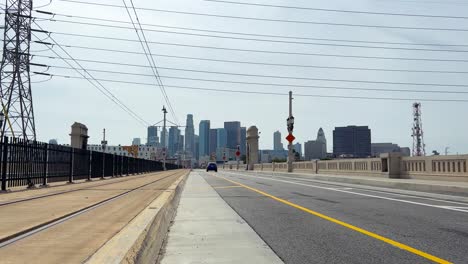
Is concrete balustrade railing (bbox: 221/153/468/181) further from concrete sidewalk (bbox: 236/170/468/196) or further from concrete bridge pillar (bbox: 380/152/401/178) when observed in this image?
concrete sidewalk (bbox: 236/170/468/196)

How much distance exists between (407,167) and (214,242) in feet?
72.7

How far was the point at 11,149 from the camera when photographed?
1700 cm

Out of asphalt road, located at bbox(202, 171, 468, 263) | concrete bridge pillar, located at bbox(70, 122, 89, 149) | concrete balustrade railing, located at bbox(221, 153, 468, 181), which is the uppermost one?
concrete bridge pillar, located at bbox(70, 122, 89, 149)

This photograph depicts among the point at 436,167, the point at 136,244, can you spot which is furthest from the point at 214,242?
the point at 436,167

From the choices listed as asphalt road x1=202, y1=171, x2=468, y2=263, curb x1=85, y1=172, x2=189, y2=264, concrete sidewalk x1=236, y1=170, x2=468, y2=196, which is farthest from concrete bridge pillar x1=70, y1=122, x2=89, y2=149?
curb x1=85, y1=172, x2=189, y2=264

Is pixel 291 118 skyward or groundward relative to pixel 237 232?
skyward

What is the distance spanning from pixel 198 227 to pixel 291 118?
42.1 m

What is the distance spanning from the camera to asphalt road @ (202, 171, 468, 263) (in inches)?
276

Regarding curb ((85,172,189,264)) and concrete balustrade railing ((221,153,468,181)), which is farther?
concrete balustrade railing ((221,153,468,181))

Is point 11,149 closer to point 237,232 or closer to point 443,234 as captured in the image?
point 237,232

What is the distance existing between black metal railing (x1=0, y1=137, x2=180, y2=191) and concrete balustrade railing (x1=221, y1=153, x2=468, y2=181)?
18925mm

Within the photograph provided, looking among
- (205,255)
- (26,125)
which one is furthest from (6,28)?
(205,255)

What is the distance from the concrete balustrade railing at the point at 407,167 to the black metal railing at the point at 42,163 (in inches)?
745

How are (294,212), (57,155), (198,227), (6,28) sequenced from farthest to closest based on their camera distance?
(6,28), (57,155), (294,212), (198,227)
